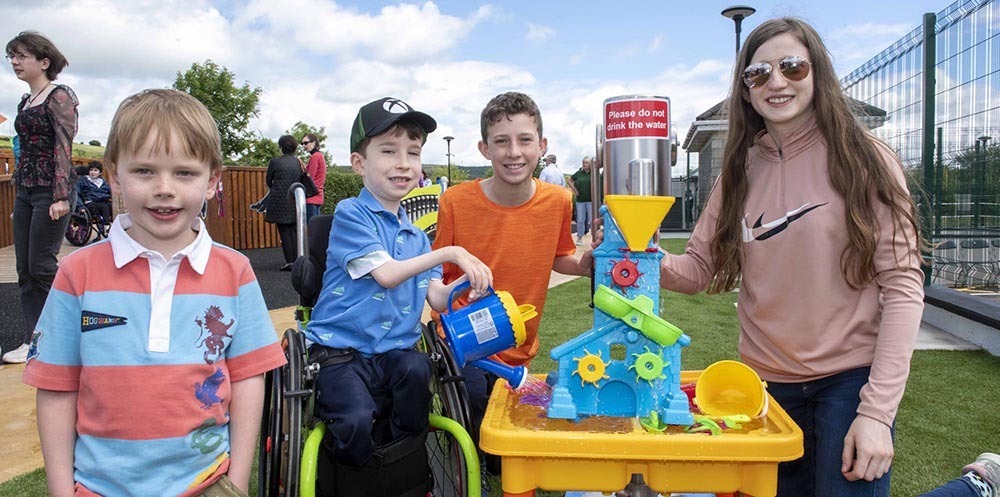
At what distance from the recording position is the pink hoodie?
1676 mm

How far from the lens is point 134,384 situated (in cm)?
143

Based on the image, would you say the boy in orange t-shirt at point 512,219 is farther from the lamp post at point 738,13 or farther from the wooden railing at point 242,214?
the wooden railing at point 242,214

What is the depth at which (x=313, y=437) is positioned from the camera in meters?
1.88

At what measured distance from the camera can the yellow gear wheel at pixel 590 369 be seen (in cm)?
162

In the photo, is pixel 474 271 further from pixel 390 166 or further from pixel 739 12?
pixel 739 12

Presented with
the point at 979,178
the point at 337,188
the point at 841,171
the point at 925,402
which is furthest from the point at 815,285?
the point at 337,188

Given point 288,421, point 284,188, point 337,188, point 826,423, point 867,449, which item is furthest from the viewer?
point 337,188

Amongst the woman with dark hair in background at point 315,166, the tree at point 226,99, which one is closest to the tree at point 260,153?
the tree at point 226,99

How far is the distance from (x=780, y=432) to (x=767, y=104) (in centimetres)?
87

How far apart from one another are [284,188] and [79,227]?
6.49 metres

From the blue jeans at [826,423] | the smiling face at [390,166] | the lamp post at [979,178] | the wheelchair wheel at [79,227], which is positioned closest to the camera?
the blue jeans at [826,423]

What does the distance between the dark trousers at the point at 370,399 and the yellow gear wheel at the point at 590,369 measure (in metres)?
0.52

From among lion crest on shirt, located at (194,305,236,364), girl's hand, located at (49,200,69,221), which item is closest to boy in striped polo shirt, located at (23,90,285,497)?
lion crest on shirt, located at (194,305,236,364)

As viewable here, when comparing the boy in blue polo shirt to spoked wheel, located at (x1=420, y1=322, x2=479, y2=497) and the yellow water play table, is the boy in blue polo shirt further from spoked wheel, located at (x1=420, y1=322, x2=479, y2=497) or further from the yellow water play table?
the yellow water play table
